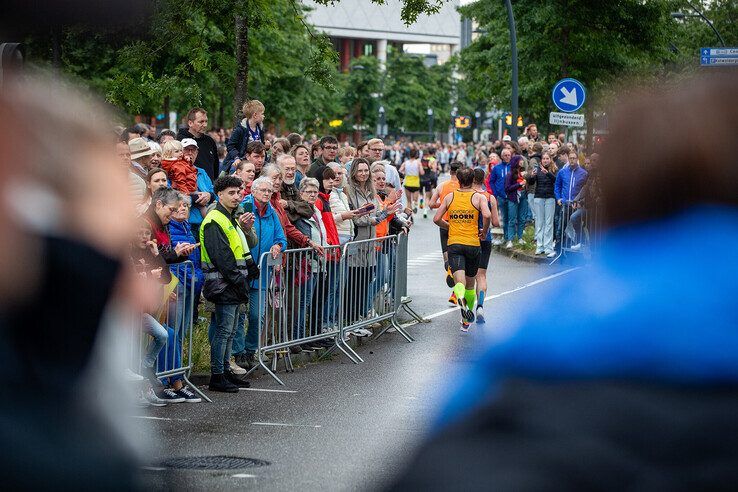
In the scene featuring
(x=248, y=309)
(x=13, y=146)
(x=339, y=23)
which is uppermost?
(x=339, y=23)

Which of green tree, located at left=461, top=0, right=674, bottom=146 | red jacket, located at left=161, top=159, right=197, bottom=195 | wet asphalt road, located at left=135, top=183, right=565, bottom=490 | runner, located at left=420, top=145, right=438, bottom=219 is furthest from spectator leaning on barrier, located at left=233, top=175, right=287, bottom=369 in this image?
runner, located at left=420, top=145, right=438, bottom=219

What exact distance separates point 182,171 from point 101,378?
32.8ft

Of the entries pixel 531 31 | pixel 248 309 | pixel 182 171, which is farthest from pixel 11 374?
pixel 531 31

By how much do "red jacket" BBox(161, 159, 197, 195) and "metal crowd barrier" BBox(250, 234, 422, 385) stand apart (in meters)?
1.13

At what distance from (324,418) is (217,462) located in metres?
1.70

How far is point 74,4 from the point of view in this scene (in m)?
1.59

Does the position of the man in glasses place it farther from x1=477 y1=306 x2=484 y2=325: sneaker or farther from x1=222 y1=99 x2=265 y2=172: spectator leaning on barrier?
x1=477 y1=306 x2=484 y2=325: sneaker

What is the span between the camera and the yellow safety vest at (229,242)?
32.7ft

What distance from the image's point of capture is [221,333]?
10086mm

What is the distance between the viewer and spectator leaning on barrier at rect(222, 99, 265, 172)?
1485cm

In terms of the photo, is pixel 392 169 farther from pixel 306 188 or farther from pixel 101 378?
pixel 101 378

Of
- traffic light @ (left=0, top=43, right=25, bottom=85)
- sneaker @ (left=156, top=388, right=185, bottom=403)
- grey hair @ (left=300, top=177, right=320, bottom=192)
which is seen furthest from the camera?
grey hair @ (left=300, top=177, right=320, bottom=192)

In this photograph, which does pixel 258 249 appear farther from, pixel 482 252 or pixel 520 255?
pixel 520 255

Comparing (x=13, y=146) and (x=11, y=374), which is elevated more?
(x=13, y=146)
